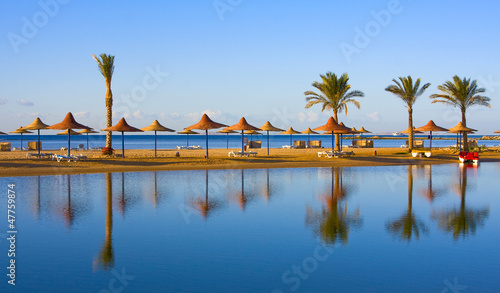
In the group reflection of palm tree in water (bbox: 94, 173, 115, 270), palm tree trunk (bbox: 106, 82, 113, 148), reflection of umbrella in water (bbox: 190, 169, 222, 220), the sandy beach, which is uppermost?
palm tree trunk (bbox: 106, 82, 113, 148)

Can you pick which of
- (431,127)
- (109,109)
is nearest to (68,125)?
(109,109)

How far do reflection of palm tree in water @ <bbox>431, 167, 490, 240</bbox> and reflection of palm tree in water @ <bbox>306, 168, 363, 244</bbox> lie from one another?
2.03 m

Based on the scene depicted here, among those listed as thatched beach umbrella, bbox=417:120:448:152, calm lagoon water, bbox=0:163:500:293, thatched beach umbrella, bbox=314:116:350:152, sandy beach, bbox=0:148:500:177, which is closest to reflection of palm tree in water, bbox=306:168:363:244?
calm lagoon water, bbox=0:163:500:293

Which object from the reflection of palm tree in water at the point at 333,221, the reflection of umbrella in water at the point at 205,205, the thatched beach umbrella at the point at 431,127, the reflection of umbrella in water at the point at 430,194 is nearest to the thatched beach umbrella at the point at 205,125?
the reflection of umbrella in water at the point at 205,205

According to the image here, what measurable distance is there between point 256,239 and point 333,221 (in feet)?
8.50

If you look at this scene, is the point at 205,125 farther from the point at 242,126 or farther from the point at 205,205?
the point at 205,205

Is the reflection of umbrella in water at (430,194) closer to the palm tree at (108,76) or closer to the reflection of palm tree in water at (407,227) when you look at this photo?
the reflection of palm tree in water at (407,227)

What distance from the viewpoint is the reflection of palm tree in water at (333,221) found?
9.64 metres

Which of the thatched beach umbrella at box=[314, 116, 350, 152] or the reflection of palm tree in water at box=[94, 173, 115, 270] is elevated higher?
the thatched beach umbrella at box=[314, 116, 350, 152]

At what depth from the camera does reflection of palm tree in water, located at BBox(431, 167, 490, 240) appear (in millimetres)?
10164

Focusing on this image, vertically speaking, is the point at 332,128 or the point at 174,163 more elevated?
the point at 332,128

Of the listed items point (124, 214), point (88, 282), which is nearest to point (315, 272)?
point (88, 282)

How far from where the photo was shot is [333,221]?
1116cm

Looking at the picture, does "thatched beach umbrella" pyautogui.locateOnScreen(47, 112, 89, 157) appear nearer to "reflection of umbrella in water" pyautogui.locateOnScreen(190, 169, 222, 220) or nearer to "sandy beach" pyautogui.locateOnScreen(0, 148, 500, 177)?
"sandy beach" pyautogui.locateOnScreen(0, 148, 500, 177)
